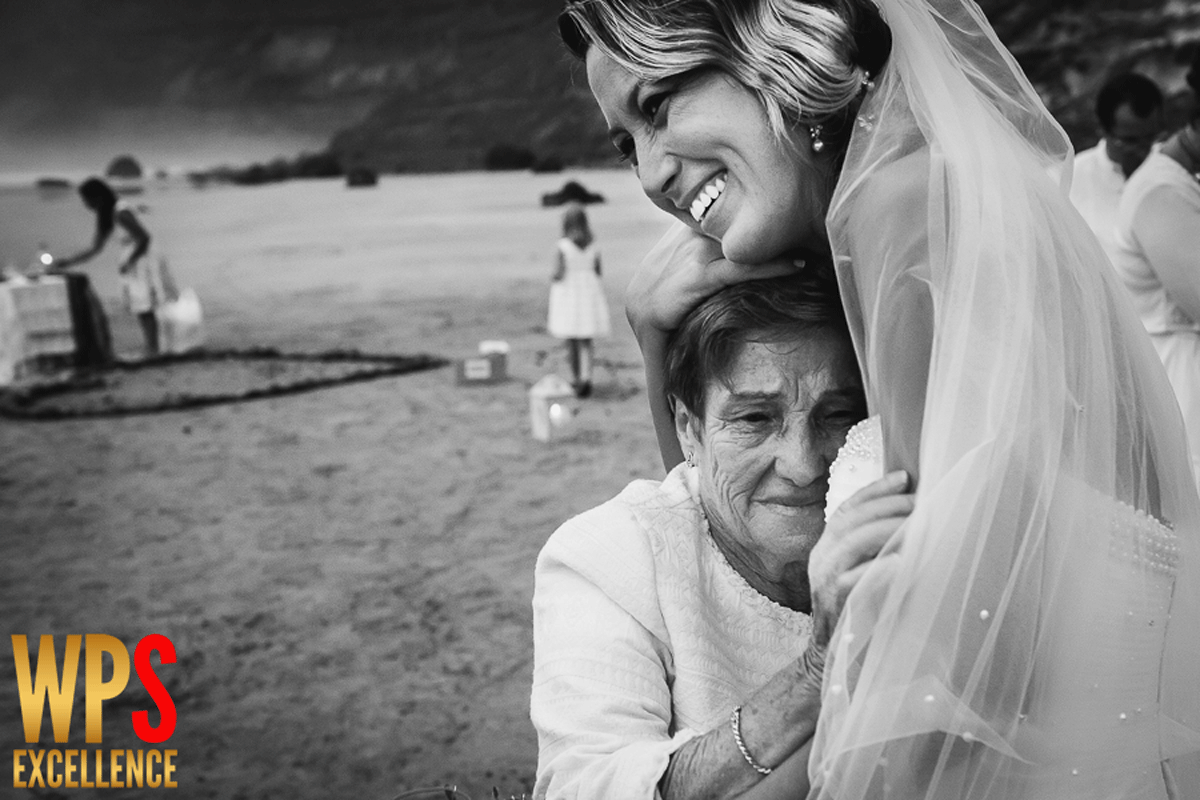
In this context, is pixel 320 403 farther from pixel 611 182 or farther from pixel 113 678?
pixel 611 182

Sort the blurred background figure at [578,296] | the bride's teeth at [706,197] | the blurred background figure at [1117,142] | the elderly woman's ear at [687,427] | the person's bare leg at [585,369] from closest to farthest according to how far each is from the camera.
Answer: the bride's teeth at [706,197], the elderly woman's ear at [687,427], the blurred background figure at [1117,142], the blurred background figure at [578,296], the person's bare leg at [585,369]

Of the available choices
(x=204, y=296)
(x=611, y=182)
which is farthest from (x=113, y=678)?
(x=611, y=182)

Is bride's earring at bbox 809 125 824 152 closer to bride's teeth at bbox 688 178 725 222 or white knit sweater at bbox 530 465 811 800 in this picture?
bride's teeth at bbox 688 178 725 222

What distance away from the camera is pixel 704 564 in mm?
1634

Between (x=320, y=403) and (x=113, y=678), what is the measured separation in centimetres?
561

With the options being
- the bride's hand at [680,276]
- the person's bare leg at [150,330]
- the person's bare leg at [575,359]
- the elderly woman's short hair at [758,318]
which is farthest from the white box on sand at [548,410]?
the elderly woman's short hair at [758,318]

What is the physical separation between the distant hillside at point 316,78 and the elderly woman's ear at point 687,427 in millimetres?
17588

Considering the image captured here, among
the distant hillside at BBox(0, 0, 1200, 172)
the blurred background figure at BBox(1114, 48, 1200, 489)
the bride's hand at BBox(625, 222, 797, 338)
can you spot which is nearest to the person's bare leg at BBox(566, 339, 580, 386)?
the blurred background figure at BBox(1114, 48, 1200, 489)

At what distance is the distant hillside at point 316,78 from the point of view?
18.6 m

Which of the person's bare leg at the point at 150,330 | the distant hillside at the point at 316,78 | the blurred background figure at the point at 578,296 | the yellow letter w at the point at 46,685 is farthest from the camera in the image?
the distant hillside at the point at 316,78

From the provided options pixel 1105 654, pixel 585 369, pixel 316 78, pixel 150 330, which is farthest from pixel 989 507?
pixel 316 78

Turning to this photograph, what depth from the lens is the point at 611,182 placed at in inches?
736

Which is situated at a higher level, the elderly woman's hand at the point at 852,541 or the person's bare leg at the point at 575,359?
the elderly woman's hand at the point at 852,541

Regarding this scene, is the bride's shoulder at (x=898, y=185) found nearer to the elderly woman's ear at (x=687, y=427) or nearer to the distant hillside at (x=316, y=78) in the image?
the elderly woman's ear at (x=687, y=427)
